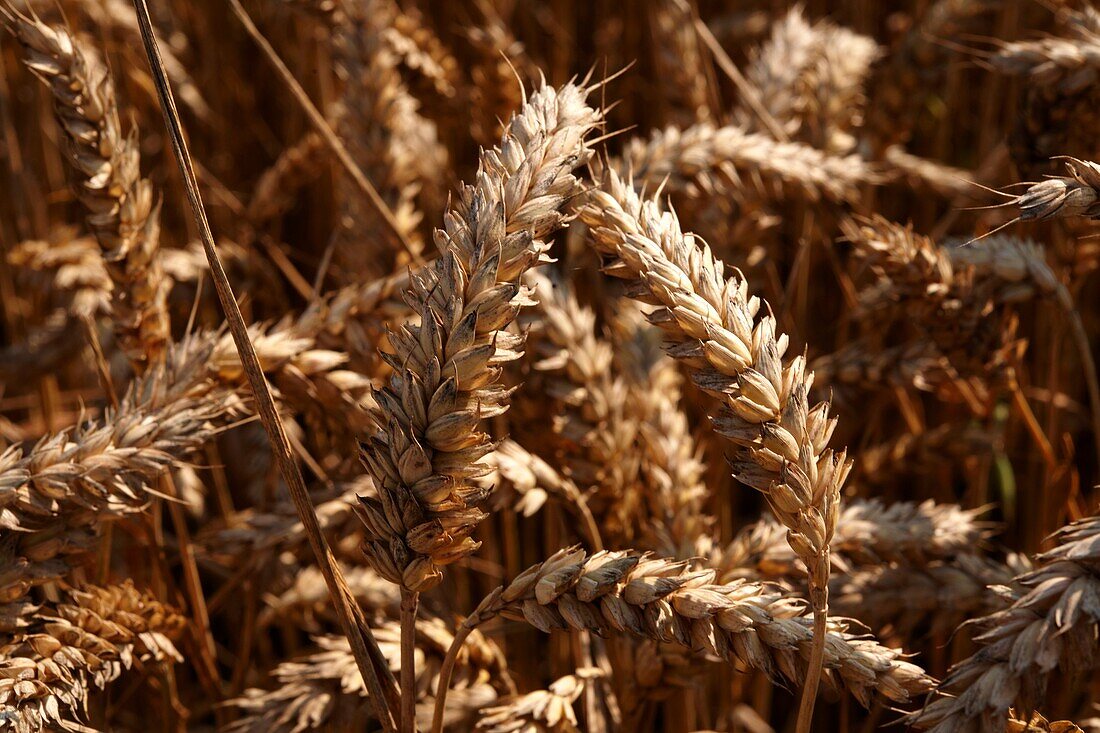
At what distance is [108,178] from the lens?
3.75ft

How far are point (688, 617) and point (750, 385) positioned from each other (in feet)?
0.74

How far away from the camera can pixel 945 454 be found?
161 centimetres

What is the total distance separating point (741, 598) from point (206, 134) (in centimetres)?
223

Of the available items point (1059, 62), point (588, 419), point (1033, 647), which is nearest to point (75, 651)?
point (588, 419)

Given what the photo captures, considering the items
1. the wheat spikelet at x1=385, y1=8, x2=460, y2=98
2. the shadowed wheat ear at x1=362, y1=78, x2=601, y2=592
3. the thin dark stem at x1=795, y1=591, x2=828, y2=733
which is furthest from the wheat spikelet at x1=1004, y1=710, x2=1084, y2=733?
the wheat spikelet at x1=385, y1=8, x2=460, y2=98

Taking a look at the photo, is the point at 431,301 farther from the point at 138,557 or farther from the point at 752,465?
the point at 138,557

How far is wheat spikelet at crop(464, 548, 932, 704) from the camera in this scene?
0.86 m

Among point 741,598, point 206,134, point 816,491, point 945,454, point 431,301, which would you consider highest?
point 206,134

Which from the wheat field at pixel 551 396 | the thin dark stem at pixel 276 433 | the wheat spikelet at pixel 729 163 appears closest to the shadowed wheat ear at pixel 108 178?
the wheat field at pixel 551 396

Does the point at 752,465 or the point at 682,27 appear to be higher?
the point at 682,27

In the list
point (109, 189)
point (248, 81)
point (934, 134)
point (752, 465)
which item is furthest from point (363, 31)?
point (934, 134)

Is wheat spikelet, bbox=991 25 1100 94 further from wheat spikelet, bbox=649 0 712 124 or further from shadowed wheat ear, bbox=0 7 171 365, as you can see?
shadowed wheat ear, bbox=0 7 171 365

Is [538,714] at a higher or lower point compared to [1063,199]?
lower

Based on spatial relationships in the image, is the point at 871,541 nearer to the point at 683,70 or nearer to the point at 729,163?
the point at 729,163
